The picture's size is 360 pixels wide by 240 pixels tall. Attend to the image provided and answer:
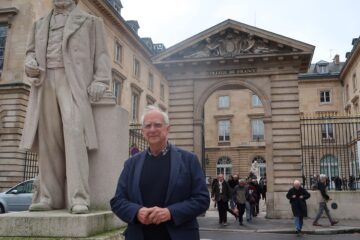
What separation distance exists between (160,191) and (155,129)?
44cm

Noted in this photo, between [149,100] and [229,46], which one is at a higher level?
[149,100]

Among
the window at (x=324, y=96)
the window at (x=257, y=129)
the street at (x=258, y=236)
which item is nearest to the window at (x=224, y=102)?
the window at (x=257, y=129)

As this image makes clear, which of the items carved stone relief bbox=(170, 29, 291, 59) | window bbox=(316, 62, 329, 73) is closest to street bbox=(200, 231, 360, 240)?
carved stone relief bbox=(170, 29, 291, 59)

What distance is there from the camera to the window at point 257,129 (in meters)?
53.3

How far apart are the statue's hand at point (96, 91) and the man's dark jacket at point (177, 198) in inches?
69.9

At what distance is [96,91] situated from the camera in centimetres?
449

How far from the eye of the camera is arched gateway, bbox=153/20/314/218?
66.8ft

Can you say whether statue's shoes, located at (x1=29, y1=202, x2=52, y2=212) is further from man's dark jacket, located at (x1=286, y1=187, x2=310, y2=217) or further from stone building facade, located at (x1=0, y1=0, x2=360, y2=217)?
stone building facade, located at (x1=0, y1=0, x2=360, y2=217)

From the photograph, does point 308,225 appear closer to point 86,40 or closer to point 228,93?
point 86,40

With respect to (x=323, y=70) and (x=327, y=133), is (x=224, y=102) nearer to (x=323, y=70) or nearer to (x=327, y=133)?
(x=323, y=70)

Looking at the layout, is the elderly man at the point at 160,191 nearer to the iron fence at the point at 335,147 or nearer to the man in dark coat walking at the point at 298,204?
the man in dark coat walking at the point at 298,204

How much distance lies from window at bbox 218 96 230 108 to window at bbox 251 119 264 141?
4221 mm

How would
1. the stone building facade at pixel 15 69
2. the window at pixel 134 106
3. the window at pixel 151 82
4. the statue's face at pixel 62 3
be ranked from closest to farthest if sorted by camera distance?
the statue's face at pixel 62 3, the stone building facade at pixel 15 69, the window at pixel 134 106, the window at pixel 151 82

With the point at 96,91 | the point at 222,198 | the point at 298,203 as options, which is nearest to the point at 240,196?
the point at 222,198
